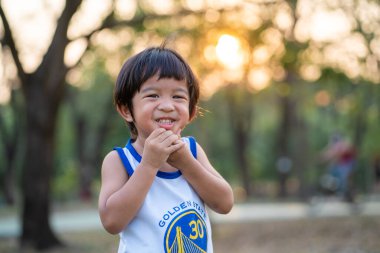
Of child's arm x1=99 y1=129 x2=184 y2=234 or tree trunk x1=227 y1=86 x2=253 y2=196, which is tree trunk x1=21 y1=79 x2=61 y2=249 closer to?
child's arm x1=99 y1=129 x2=184 y2=234

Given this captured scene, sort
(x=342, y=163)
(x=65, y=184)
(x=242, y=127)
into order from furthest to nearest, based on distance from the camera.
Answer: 1. (x=242, y=127)
2. (x=65, y=184)
3. (x=342, y=163)

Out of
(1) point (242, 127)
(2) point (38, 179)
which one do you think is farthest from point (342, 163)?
(1) point (242, 127)

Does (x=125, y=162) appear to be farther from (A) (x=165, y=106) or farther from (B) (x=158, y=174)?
(A) (x=165, y=106)

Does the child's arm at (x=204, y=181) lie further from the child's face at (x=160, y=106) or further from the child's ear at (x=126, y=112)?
the child's ear at (x=126, y=112)

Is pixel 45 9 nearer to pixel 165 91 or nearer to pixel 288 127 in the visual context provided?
pixel 165 91

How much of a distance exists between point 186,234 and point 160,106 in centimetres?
41

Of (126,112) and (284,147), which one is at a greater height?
(126,112)

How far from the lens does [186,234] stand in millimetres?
1979

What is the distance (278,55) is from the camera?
998 cm

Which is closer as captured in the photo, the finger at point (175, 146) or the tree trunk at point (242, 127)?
the finger at point (175, 146)

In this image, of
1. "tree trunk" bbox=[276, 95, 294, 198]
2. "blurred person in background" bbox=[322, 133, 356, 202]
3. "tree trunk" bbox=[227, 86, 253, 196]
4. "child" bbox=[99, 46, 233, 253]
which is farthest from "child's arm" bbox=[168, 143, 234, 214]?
"tree trunk" bbox=[227, 86, 253, 196]

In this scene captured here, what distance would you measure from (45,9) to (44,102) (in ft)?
9.98

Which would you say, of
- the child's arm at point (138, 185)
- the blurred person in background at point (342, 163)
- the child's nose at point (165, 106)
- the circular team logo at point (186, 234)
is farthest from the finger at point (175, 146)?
the blurred person in background at point (342, 163)

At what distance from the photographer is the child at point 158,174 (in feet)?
6.29
